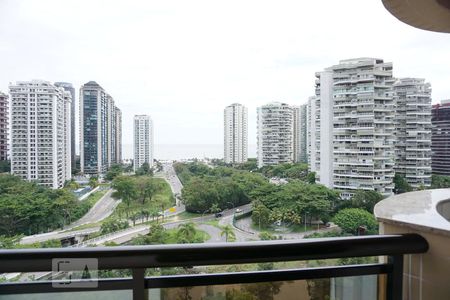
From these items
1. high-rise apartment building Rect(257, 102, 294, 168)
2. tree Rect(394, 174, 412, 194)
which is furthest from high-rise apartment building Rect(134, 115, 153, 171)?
tree Rect(394, 174, 412, 194)

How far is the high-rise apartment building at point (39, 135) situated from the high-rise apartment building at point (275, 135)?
2.45 meters

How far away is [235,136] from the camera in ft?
15.0

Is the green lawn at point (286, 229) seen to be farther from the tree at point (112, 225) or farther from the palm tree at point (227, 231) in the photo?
the tree at point (112, 225)

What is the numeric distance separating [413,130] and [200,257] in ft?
11.0

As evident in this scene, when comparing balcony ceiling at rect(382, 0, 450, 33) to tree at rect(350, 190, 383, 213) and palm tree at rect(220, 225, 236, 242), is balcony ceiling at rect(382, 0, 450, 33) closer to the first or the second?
tree at rect(350, 190, 383, 213)

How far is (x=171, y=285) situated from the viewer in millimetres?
735

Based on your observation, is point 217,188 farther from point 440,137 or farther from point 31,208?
point 440,137

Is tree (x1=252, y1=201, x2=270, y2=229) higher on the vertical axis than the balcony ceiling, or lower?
lower

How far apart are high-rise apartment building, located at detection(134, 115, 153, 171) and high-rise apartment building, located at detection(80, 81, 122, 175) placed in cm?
23

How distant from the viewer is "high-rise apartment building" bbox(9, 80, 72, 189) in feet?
11.8

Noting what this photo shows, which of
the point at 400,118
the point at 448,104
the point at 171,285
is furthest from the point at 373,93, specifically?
the point at 171,285

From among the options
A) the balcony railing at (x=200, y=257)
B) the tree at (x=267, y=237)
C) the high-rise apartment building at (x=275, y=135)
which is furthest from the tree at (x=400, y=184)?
the balcony railing at (x=200, y=257)

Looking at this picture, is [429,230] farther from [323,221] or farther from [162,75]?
[162,75]

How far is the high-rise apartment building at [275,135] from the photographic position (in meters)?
4.32
